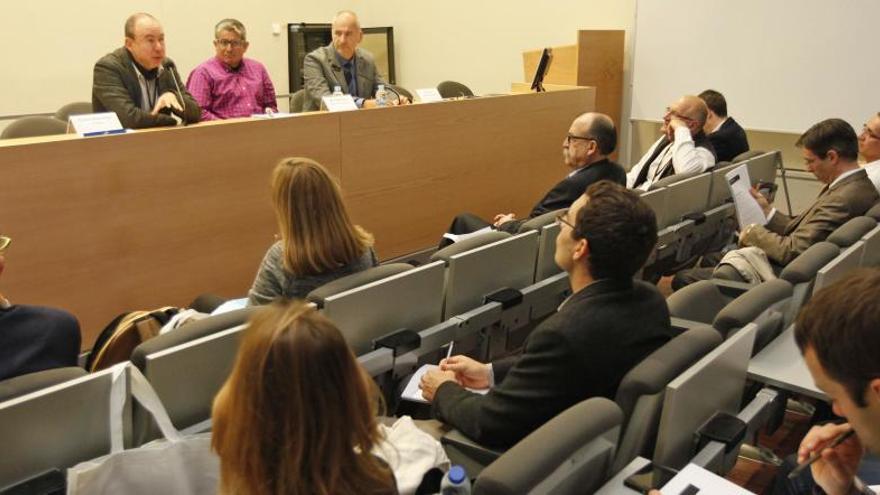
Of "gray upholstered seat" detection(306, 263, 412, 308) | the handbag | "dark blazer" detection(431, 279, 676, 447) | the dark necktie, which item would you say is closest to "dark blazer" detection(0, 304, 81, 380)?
the handbag

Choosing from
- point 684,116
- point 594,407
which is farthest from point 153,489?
point 684,116

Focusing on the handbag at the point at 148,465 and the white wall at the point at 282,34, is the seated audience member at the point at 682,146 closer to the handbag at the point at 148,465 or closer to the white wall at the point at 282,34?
the white wall at the point at 282,34

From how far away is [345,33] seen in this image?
472 cm

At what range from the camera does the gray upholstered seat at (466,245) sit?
2570 millimetres

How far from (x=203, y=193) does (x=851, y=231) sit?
278 centimetres

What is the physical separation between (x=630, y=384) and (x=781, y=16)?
17.2 ft

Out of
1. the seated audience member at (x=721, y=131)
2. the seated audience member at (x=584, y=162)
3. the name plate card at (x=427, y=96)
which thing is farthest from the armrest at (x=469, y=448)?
the seated audience member at (x=721, y=131)

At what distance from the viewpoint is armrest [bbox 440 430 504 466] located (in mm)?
1700

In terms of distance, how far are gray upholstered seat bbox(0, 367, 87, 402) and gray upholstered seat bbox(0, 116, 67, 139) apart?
112 inches

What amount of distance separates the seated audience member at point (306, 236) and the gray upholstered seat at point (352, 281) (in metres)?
0.09

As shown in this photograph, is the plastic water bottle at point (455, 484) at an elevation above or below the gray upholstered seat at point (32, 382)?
below

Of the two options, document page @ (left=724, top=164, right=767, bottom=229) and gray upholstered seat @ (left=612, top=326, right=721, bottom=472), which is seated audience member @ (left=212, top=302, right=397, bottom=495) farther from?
document page @ (left=724, top=164, right=767, bottom=229)

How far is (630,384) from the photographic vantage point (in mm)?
1577

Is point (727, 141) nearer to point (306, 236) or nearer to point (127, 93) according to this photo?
point (306, 236)
